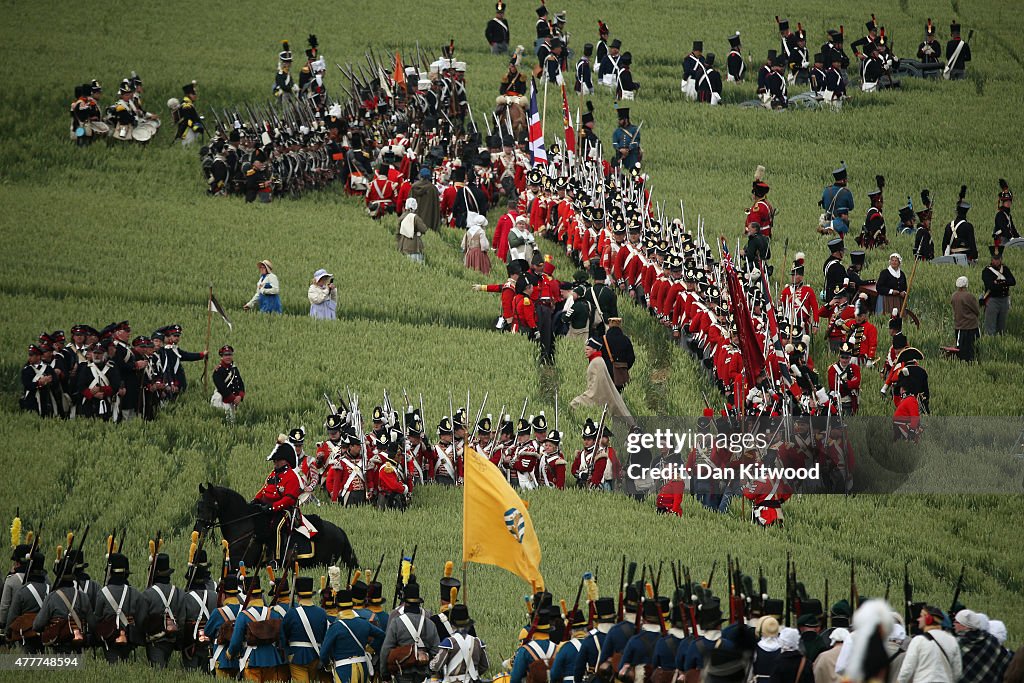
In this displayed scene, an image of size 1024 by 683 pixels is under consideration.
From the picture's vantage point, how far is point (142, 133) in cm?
4344

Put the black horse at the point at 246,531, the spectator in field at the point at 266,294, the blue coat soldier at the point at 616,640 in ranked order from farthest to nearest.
→ the spectator in field at the point at 266,294 → the black horse at the point at 246,531 → the blue coat soldier at the point at 616,640

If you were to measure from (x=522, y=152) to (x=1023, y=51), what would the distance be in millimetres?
22795

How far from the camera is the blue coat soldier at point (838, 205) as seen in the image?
1379 inches

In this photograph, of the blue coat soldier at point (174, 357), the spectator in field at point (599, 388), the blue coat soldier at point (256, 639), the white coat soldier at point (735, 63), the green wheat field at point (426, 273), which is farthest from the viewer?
the white coat soldier at point (735, 63)

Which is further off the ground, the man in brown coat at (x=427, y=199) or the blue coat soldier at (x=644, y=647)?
the man in brown coat at (x=427, y=199)

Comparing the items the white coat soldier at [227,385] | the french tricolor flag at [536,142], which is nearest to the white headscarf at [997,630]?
the white coat soldier at [227,385]

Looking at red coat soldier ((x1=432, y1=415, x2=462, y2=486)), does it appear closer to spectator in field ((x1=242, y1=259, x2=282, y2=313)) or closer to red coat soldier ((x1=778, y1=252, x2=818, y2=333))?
red coat soldier ((x1=778, y1=252, x2=818, y2=333))

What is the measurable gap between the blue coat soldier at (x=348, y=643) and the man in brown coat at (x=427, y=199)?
66.0ft

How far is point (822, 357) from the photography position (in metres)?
27.9

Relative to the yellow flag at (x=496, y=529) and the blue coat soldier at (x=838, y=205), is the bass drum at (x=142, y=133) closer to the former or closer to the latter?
the blue coat soldier at (x=838, y=205)

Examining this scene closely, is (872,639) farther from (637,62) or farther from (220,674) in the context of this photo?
(637,62)

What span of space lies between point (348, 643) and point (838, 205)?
22601mm

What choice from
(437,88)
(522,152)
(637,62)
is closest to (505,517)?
(522,152)

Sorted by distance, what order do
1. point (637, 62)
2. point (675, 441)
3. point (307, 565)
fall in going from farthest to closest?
1. point (637, 62)
2. point (675, 441)
3. point (307, 565)
